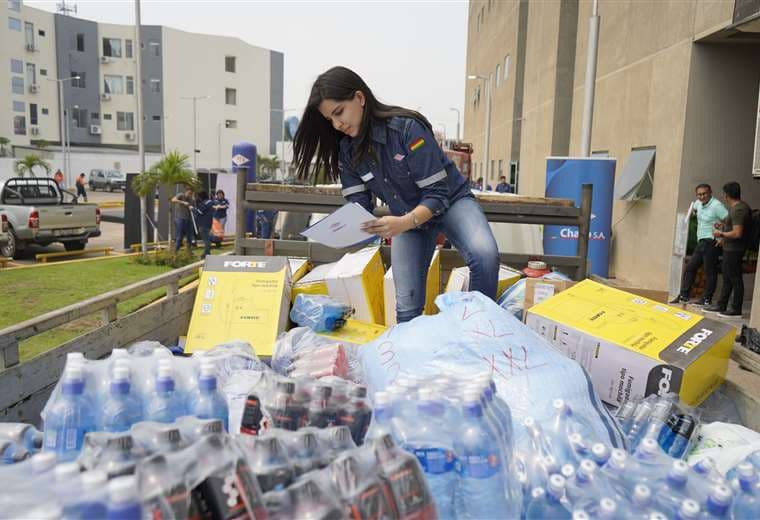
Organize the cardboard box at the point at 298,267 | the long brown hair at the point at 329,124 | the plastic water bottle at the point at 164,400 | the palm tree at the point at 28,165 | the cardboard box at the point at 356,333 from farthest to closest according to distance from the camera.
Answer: the palm tree at the point at 28,165 < the cardboard box at the point at 298,267 < the cardboard box at the point at 356,333 < the long brown hair at the point at 329,124 < the plastic water bottle at the point at 164,400

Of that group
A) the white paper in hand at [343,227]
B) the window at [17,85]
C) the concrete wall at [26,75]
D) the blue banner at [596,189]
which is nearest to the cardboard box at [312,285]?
the white paper in hand at [343,227]

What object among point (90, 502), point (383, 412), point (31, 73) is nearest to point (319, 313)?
point (383, 412)

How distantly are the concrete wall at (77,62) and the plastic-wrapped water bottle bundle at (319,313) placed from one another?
61092 mm

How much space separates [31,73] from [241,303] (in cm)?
6070

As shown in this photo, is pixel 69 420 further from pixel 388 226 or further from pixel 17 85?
pixel 17 85

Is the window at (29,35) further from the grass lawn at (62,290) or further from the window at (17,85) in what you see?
the grass lawn at (62,290)

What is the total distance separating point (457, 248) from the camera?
329 cm

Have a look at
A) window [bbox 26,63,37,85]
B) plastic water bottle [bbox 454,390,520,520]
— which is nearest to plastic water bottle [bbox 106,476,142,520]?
plastic water bottle [bbox 454,390,520,520]

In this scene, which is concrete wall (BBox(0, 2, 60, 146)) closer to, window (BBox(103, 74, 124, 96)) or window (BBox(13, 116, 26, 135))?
window (BBox(13, 116, 26, 135))

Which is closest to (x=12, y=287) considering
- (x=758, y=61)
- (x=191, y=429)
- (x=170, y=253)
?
(x=170, y=253)

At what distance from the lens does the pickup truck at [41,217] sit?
1402 cm

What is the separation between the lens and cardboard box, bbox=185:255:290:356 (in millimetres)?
3312

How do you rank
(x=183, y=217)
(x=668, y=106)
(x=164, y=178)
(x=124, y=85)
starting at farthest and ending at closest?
1. (x=124, y=85)
2. (x=164, y=178)
3. (x=183, y=217)
4. (x=668, y=106)

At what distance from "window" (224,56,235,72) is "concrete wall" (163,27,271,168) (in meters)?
0.45
